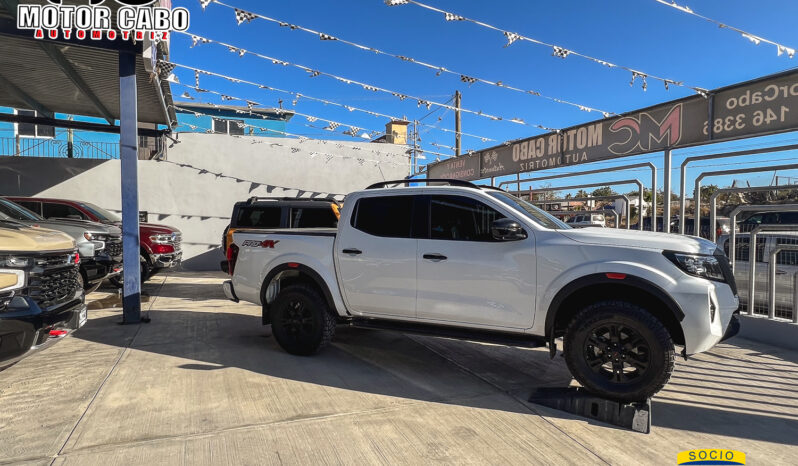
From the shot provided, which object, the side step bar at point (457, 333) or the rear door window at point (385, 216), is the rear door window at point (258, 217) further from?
the side step bar at point (457, 333)

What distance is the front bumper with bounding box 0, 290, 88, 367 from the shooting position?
3.31 metres

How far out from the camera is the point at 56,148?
13.5 meters

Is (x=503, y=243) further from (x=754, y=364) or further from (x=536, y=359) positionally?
(x=754, y=364)

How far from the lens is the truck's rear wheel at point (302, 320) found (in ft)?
16.6

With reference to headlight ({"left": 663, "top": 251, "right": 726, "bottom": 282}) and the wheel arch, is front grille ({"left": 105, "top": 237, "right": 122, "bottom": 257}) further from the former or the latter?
headlight ({"left": 663, "top": 251, "right": 726, "bottom": 282})

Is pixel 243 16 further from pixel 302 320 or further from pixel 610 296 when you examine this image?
pixel 610 296

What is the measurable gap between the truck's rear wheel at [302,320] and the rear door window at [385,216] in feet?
3.20

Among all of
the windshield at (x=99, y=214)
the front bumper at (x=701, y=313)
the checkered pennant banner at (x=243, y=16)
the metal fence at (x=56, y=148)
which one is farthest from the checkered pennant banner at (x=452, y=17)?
the metal fence at (x=56, y=148)

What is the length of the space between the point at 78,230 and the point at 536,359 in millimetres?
7654

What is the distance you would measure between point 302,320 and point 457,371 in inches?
71.4

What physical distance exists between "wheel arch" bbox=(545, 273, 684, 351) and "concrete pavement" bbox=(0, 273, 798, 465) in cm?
72

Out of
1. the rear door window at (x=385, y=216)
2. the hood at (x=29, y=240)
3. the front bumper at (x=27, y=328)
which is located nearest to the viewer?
the front bumper at (x=27, y=328)

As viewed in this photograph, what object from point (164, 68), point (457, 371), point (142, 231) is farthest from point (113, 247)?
point (457, 371)

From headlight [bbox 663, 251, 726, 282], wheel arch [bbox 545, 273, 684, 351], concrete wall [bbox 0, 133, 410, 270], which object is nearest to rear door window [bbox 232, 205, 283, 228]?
concrete wall [bbox 0, 133, 410, 270]
